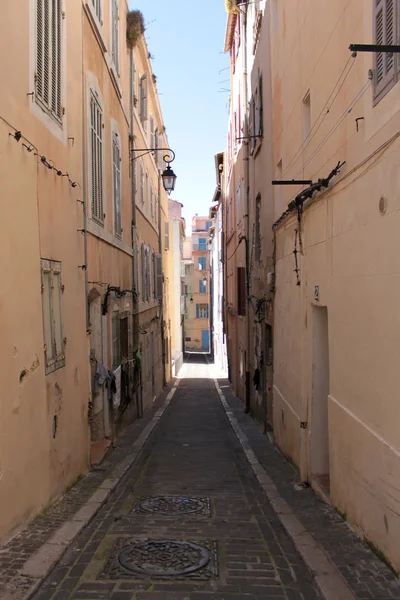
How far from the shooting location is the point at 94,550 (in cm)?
593

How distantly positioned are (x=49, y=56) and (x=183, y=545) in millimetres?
6031

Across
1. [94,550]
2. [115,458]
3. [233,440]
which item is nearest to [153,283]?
[233,440]

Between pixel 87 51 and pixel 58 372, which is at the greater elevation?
pixel 87 51

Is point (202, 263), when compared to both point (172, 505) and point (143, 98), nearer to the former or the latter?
point (143, 98)

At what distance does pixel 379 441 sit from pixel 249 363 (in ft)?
44.0

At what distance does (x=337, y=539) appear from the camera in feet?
20.3

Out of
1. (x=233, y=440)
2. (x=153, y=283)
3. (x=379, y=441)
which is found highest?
(x=153, y=283)

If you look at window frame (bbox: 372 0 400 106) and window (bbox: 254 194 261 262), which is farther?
window (bbox: 254 194 261 262)

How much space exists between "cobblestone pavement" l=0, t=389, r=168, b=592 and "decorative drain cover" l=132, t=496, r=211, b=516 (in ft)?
2.46

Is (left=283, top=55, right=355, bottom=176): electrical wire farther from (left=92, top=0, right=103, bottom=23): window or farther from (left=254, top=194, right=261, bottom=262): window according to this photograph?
(left=254, top=194, right=261, bottom=262): window

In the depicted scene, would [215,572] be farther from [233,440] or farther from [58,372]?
[233,440]

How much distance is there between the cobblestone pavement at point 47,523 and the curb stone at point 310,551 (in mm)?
2473

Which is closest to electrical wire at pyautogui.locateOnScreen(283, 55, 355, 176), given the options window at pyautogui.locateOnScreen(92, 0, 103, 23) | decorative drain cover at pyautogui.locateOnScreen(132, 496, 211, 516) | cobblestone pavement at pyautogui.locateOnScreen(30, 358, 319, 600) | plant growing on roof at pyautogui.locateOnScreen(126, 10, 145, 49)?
window at pyautogui.locateOnScreen(92, 0, 103, 23)

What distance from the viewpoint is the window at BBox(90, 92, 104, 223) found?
418 inches
